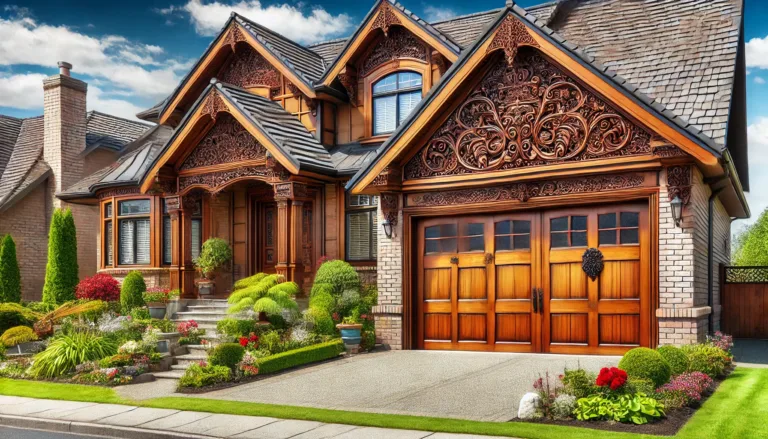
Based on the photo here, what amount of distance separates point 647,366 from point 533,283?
4710 millimetres

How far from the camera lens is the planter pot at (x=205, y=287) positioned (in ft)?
66.3

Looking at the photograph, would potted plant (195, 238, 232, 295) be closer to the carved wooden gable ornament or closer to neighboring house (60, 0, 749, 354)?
neighboring house (60, 0, 749, 354)

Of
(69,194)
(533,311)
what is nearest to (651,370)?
(533,311)

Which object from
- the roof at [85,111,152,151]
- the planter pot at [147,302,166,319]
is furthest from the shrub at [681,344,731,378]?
the roof at [85,111,152,151]

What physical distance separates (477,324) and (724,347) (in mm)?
4613

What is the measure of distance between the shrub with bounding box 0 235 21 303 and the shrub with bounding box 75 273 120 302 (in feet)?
12.1

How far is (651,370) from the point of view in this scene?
10.0 meters

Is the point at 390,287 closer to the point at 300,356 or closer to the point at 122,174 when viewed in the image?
the point at 300,356

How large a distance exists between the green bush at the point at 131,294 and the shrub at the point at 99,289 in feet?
4.10

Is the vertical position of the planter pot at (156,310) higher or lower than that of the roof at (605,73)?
lower

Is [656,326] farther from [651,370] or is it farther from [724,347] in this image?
[651,370]

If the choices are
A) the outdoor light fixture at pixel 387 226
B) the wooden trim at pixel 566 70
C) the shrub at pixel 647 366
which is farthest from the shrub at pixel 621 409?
the outdoor light fixture at pixel 387 226

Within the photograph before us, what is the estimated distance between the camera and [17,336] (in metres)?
16.3

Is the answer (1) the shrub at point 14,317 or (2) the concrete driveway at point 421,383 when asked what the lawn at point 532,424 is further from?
(1) the shrub at point 14,317
